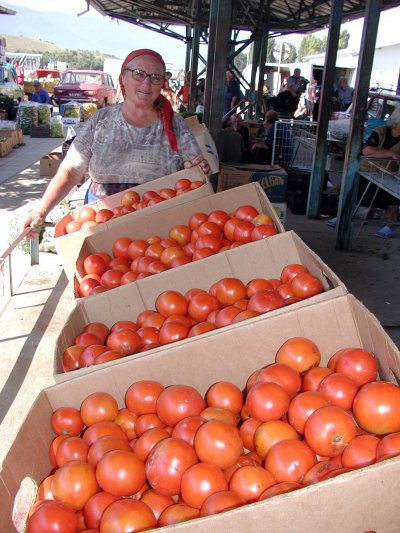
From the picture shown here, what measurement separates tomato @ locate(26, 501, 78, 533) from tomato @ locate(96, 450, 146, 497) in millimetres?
107

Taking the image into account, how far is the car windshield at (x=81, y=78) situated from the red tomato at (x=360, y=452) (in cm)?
2580

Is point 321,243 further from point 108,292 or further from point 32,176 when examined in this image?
point 32,176

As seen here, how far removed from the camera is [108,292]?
2.16 meters

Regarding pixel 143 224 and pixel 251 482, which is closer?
pixel 251 482

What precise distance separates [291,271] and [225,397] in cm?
77

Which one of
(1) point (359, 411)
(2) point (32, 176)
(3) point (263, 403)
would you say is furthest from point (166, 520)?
(2) point (32, 176)

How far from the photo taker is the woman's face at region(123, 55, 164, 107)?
123 inches

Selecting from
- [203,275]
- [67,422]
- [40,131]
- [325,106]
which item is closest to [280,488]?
[67,422]

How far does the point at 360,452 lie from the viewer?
126 cm

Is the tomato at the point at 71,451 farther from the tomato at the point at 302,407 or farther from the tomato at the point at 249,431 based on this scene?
the tomato at the point at 302,407

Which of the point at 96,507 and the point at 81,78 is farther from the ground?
the point at 81,78

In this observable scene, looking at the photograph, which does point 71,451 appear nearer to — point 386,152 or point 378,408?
point 378,408

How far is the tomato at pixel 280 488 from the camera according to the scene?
3.83 ft

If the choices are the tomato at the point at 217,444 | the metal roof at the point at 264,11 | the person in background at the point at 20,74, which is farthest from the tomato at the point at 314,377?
the person in background at the point at 20,74
